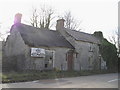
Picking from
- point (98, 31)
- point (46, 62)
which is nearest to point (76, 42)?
point (46, 62)

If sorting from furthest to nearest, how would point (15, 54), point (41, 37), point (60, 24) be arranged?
point (60, 24) → point (41, 37) → point (15, 54)

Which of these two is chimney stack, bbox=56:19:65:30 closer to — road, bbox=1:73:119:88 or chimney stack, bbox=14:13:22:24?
chimney stack, bbox=14:13:22:24

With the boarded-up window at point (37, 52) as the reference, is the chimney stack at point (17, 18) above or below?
above

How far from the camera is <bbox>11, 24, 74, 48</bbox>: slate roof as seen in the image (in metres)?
25.7

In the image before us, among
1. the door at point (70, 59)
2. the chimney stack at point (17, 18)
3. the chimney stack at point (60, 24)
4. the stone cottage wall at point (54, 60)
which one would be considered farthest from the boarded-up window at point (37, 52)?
the chimney stack at point (60, 24)

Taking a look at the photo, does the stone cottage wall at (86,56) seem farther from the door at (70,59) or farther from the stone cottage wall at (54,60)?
the stone cottage wall at (54,60)

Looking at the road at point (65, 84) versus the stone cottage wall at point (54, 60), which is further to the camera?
the stone cottage wall at point (54, 60)

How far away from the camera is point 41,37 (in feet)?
92.4

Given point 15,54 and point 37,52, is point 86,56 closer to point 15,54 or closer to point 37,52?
point 37,52

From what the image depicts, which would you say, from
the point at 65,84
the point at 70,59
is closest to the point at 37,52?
the point at 70,59

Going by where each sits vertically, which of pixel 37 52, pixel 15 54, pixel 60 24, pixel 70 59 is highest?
pixel 60 24

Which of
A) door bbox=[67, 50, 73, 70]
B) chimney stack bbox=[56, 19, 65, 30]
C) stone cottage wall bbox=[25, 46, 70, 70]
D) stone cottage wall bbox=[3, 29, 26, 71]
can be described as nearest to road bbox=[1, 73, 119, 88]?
stone cottage wall bbox=[25, 46, 70, 70]

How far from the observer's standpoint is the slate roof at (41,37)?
25666 mm

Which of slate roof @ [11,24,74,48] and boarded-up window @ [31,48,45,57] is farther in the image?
slate roof @ [11,24,74,48]
